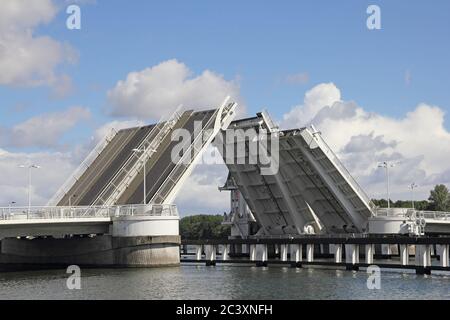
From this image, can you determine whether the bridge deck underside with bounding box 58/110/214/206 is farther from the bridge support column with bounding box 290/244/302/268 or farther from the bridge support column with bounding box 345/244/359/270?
the bridge support column with bounding box 345/244/359/270

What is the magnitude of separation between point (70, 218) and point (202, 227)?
11769cm

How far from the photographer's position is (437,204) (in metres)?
121

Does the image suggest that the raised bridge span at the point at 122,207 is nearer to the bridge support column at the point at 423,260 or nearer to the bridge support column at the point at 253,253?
the bridge support column at the point at 253,253

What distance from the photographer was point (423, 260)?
4653 cm

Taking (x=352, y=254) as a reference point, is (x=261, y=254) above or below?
below

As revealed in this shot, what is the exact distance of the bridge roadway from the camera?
1991 inches

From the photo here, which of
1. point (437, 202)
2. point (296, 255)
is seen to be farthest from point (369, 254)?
point (437, 202)

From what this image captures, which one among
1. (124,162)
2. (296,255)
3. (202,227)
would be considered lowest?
(202,227)

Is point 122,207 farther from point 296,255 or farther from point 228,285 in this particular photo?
point 228,285

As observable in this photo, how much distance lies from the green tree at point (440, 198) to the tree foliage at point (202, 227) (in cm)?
4332

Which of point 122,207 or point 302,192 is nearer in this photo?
point 122,207

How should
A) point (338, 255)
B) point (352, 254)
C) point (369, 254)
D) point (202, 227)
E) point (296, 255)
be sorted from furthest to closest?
1. point (202, 227)
2. point (296, 255)
3. point (338, 255)
4. point (352, 254)
5. point (369, 254)

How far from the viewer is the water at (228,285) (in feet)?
115
